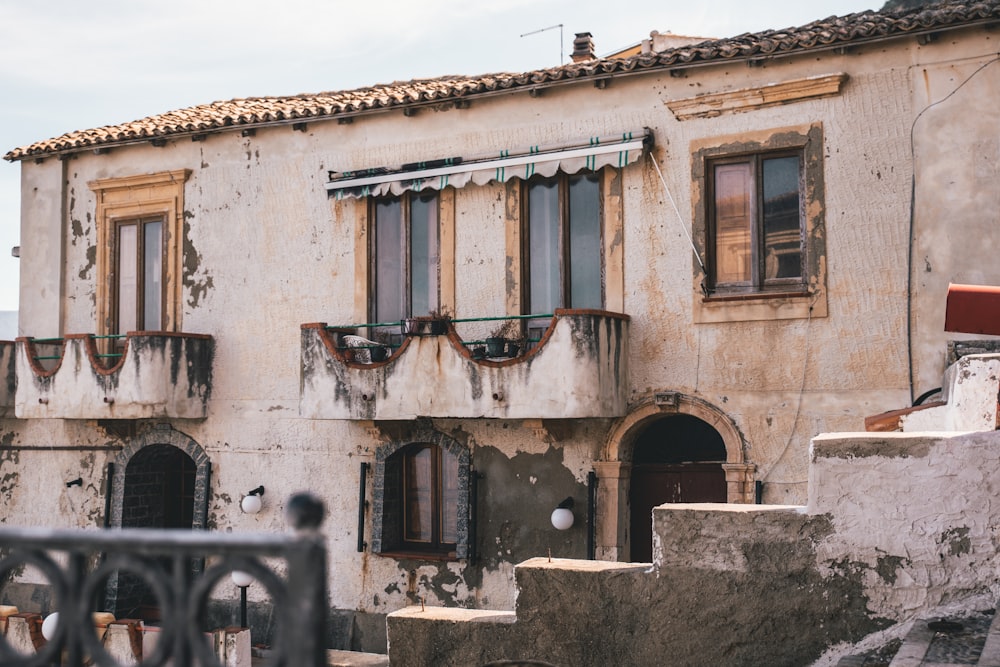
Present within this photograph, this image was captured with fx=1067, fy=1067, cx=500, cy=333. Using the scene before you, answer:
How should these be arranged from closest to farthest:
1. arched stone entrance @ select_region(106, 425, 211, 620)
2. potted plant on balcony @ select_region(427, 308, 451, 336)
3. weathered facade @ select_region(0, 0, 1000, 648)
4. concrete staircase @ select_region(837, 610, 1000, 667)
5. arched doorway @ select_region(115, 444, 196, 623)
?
1. concrete staircase @ select_region(837, 610, 1000, 667)
2. weathered facade @ select_region(0, 0, 1000, 648)
3. potted plant on balcony @ select_region(427, 308, 451, 336)
4. arched stone entrance @ select_region(106, 425, 211, 620)
5. arched doorway @ select_region(115, 444, 196, 623)

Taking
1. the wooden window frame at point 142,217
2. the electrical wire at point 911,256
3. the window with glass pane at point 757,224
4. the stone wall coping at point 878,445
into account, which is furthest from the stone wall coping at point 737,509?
the wooden window frame at point 142,217

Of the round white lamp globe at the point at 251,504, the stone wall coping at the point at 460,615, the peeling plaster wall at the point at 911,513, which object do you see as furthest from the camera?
the round white lamp globe at the point at 251,504

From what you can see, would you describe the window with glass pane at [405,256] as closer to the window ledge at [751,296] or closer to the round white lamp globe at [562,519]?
the round white lamp globe at [562,519]

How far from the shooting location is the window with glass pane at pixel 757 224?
11.6 meters

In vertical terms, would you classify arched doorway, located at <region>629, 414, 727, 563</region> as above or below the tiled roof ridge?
below

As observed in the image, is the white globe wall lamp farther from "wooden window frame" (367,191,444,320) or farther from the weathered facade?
"wooden window frame" (367,191,444,320)

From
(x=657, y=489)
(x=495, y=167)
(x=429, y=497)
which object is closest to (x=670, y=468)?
(x=657, y=489)

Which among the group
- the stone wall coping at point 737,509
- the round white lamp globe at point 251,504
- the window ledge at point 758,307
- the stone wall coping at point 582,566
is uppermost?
the window ledge at point 758,307

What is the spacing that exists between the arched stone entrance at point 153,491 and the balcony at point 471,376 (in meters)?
2.65

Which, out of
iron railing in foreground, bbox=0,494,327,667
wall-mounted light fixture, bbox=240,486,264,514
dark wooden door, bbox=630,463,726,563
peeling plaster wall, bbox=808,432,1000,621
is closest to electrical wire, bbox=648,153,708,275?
dark wooden door, bbox=630,463,726,563

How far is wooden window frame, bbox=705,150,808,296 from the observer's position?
11570mm

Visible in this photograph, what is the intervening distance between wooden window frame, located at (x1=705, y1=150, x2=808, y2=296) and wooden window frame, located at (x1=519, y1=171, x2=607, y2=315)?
125cm

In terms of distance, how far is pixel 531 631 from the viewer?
575 centimetres

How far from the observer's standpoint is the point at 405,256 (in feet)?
44.7
